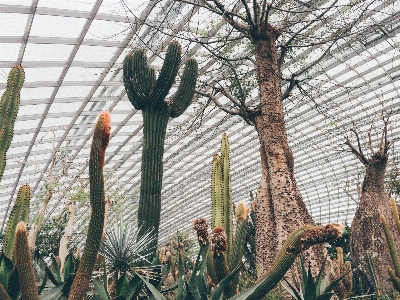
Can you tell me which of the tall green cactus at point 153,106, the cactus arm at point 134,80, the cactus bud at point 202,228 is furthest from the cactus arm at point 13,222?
the cactus arm at point 134,80

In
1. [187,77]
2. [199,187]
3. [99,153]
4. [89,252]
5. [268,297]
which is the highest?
[199,187]

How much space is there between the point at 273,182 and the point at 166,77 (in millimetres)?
2069

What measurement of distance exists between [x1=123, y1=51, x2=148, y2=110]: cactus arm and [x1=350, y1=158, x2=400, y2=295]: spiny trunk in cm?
502

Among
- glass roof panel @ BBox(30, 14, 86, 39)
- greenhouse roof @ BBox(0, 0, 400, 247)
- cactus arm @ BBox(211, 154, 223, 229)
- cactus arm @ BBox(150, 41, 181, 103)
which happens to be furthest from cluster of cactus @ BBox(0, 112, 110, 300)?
glass roof panel @ BBox(30, 14, 86, 39)

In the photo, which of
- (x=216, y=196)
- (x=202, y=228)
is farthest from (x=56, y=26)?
(x=202, y=228)

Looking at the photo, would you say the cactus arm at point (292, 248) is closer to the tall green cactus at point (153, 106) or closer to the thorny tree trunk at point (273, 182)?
the thorny tree trunk at point (273, 182)

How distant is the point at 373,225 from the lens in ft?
25.6

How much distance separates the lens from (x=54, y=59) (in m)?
11.1

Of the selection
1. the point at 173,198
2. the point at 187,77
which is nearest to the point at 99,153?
the point at 187,77

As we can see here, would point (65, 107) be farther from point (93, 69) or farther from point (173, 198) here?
point (173, 198)

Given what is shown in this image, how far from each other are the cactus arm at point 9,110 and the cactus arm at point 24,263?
1307 mm

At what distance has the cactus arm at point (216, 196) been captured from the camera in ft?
12.5

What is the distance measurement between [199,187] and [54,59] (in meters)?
14.2

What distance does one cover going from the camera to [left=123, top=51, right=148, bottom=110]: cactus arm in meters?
5.66
